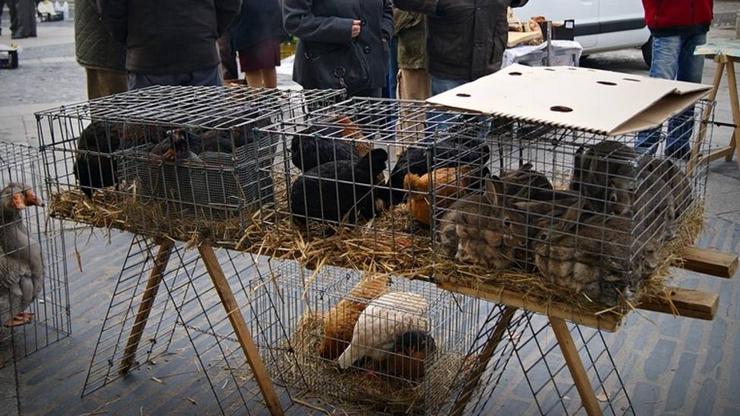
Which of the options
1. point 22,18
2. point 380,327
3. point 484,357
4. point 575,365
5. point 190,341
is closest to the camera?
point 575,365

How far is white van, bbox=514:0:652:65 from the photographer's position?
31.5 feet

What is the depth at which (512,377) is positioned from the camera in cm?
355

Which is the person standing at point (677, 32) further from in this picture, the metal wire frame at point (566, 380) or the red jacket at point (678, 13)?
the metal wire frame at point (566, 380)

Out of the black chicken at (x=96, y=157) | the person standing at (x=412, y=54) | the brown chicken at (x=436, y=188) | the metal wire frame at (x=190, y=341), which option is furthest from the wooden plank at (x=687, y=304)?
the person standing at (x=412, y=54)

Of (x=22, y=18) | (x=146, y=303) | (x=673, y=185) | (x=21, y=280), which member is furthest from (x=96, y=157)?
(x=22, y=18)

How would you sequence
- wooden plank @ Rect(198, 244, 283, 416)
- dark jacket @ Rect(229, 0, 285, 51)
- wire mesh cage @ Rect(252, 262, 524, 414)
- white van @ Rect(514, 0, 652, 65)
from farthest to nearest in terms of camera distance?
white van @ Rect(514, 0, 652, 65) < dark jacket @ Rect(229, 0, 285, 51) < wire mesh cage @ Rect(252, 262, 524, 414) < wooden plank @ Rect(198, 244, 283, 416)

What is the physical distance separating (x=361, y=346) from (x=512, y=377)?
77 cm

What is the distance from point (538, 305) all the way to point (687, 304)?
0.41m

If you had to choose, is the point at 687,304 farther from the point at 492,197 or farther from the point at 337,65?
the point at 337,65

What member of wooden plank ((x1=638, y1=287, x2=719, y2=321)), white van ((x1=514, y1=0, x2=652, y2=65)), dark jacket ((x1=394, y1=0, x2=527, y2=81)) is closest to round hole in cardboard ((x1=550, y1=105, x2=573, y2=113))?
wooden plank ((x1=638, y1=287, x2=719, y2=321))

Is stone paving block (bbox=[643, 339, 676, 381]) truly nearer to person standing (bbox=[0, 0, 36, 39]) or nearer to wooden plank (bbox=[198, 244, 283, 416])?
wooden plank (bbox=[198, 244, 283, 416])

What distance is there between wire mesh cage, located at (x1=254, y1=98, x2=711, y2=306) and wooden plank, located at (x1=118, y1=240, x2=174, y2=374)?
58cm

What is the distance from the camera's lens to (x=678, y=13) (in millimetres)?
5945

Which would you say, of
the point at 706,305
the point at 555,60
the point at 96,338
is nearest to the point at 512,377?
the point at 706,305
